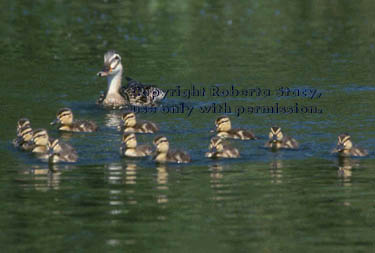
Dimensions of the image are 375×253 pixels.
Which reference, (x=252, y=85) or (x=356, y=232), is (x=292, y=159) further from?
(x=252, y=85)

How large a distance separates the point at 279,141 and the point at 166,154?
5.53ft

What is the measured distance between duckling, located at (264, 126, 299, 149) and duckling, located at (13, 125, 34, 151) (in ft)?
10.9

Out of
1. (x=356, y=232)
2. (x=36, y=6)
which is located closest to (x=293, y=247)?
(x=356, y=232)

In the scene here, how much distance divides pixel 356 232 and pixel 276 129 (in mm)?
4062

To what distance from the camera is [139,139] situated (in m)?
14.8

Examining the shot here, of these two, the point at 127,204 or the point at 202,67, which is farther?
the point at 202,67

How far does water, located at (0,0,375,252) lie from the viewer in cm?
968

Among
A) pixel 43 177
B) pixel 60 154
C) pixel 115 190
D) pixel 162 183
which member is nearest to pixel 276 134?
pixel 162 183

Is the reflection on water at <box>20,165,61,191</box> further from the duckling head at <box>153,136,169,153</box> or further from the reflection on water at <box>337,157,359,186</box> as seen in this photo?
the reflection on water at <box>337,157,359,186</box>

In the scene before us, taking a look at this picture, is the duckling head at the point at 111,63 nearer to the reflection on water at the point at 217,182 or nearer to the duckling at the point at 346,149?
the reflection on water at the point at 217,182

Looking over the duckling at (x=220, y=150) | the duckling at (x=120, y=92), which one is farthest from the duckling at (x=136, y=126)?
the duckling at (x=120, y=92)

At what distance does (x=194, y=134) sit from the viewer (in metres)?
14.8

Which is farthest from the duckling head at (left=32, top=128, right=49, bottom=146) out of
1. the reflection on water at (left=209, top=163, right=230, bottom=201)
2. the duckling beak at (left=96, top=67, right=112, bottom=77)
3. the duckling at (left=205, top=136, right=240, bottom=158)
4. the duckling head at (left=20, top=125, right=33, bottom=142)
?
the duckling beak at (left=96, top=67, right=112, bottom=77)

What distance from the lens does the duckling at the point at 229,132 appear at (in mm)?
14359
